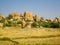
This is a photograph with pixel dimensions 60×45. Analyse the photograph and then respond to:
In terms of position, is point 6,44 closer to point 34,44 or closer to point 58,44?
point 34,44

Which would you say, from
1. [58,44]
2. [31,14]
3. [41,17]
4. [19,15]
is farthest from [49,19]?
[58,44]

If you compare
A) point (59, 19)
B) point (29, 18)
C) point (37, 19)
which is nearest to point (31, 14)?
point (29, 18)

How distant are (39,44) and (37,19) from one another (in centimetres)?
6134

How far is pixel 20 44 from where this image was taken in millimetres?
19469

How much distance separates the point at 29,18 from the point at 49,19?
485 inches

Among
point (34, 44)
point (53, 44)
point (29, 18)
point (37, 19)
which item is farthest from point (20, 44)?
point (29, 18)

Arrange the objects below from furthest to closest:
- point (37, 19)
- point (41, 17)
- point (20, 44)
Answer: point (41, 17) → point (37, 19) → point (20, 44)

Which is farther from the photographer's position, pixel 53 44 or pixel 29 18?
pixel 29 18

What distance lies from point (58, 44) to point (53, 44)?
27.5 inches

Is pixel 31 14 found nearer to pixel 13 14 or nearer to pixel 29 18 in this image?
pixel 29 18

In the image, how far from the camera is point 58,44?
1978cm

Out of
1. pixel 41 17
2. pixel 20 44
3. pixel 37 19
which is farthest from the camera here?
pixel 41 17

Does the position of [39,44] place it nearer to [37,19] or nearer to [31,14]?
[37,19]

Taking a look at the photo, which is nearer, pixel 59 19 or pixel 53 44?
pixel 53 44
